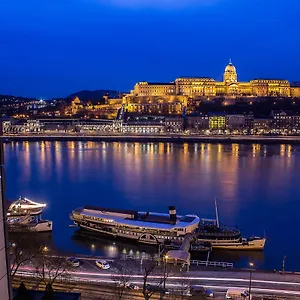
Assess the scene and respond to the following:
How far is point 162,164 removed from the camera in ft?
38.4

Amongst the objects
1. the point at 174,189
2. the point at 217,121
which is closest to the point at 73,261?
the point at 174,189

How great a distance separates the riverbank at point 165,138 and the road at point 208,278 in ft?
52.1

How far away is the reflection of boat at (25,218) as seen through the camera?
16.9ft

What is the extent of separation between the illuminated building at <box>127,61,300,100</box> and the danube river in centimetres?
1546

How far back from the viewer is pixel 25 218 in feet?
18.3

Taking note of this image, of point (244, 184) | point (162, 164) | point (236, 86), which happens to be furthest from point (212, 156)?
point (236, 86)

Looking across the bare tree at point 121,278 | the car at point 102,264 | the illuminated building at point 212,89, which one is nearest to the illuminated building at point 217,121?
the illuminated building at point 212,89

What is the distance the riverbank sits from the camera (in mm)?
19422

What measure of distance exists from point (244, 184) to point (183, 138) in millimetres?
10853

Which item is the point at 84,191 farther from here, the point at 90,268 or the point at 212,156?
the point at 212,156

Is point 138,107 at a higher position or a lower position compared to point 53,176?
higher

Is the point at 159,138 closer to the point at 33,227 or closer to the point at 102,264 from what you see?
the point at 33,227

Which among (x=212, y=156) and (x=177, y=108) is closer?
(x=212, y=156)

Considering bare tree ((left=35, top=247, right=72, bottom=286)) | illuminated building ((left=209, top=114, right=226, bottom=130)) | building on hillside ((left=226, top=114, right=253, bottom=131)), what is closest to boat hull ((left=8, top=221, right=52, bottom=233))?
bare tree ((left=35, top=247, right=72, bottom=286))
